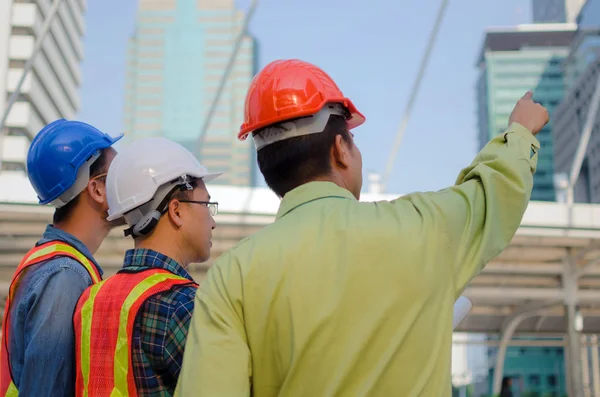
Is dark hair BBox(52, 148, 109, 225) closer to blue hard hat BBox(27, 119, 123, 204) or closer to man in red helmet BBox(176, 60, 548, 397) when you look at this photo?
blue hard hat BBox(27, 119, 123, 204)

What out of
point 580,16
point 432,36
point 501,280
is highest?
point 580,16

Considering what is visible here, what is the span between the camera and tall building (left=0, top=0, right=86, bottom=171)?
4872 centimetres

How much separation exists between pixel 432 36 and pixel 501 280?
5673mm

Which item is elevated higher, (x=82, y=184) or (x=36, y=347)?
(x=82, y=184)

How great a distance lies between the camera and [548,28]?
13738 centimetres

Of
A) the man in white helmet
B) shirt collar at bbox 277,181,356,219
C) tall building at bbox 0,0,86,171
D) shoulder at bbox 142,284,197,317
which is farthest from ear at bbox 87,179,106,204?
tall building at bbox 0,0,86,171

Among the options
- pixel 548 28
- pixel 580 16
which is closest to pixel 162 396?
pixel 580 16

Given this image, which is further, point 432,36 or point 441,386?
point 432,36

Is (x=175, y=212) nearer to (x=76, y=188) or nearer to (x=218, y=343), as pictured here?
(x=76, y=188)

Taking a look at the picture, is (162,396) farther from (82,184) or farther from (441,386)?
(82,184)

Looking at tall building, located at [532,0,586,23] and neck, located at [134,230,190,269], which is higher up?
tall building, located at [532,0,586,23]

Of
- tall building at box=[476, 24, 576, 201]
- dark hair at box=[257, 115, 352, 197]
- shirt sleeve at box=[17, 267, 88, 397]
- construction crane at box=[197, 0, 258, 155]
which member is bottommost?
shirt sleeve at box=[17, 267, 88, 397]

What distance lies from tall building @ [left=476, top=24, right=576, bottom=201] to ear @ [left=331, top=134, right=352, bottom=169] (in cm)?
13785

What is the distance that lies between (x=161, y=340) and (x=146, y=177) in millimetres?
Result: 618
